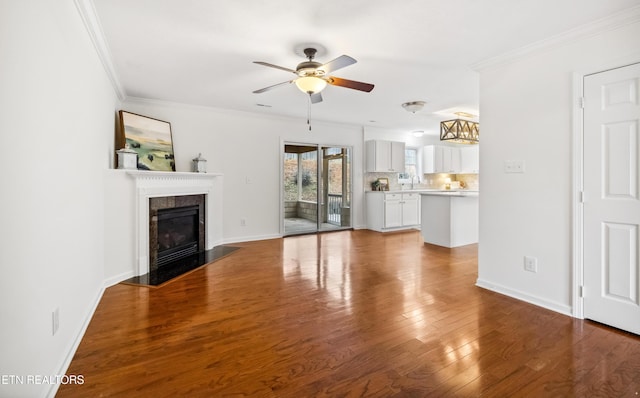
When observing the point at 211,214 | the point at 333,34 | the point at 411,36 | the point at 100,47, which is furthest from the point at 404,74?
the point at 211,214

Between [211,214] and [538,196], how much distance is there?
4.52 meters

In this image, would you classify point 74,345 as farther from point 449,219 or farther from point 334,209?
point 334,209

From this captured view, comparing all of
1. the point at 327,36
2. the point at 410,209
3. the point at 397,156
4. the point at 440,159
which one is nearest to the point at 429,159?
the point at 440,159

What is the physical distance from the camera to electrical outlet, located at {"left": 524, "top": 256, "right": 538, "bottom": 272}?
109 inches

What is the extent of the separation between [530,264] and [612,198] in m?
0.85

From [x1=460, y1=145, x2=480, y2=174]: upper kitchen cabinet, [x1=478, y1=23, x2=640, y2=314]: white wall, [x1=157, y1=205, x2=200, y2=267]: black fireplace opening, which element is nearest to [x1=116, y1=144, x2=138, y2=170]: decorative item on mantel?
[x1=157, y1=205, x2=200, y2=267]: black fireplace opening

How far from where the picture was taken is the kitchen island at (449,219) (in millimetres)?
5113

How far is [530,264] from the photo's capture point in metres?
2.82

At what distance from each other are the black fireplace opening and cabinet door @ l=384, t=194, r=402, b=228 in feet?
13.1

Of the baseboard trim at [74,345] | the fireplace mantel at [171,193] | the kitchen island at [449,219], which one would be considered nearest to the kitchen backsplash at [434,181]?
the kitchen island at [449,219]

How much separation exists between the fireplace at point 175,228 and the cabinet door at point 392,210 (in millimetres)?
3888

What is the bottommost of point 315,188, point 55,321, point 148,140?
point 55,321

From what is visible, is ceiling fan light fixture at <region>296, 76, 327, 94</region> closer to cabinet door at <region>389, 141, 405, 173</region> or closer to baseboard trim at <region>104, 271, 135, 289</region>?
baseboard trim at <region>104, 271, 135, 289</region>

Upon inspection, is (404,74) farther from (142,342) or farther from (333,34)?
(142,342)
